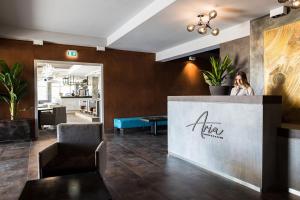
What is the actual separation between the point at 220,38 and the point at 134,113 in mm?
3981

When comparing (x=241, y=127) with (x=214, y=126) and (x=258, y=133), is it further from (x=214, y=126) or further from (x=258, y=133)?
(x=214, y=126)

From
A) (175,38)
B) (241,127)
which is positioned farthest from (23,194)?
(175,38)

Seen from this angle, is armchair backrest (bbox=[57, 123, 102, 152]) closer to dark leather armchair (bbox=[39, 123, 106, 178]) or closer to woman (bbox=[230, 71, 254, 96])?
dark leather armchair (bbox=[39, 123, 106, 178])

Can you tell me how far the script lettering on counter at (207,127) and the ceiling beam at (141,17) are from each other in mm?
2059

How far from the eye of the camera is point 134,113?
26.9ft

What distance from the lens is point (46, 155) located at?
2777 mm

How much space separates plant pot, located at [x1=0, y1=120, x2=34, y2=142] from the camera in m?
5.82

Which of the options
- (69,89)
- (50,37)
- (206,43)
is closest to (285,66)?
(206,43)

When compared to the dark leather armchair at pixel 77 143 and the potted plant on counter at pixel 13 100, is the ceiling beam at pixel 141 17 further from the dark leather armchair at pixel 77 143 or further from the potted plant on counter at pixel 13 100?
the potted plant on counter at pixel 13 100

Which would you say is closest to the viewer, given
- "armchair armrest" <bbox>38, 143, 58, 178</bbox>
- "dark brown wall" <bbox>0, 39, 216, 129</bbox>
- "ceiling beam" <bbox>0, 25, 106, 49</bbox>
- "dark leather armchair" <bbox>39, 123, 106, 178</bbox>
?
"armchair armrest" <bbox>38, 143, 58, 178</bbox>

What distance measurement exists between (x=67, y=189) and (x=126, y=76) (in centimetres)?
626

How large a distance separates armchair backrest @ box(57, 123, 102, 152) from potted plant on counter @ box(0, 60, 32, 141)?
342cm

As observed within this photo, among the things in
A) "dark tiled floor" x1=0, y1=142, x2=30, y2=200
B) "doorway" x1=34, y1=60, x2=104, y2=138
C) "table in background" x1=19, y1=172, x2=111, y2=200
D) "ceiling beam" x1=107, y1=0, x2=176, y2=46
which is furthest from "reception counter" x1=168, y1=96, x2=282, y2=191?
"doorway" x1=34, y1=60, x2=104, y2=138

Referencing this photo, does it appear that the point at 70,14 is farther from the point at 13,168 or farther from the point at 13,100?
the point at 13,168
